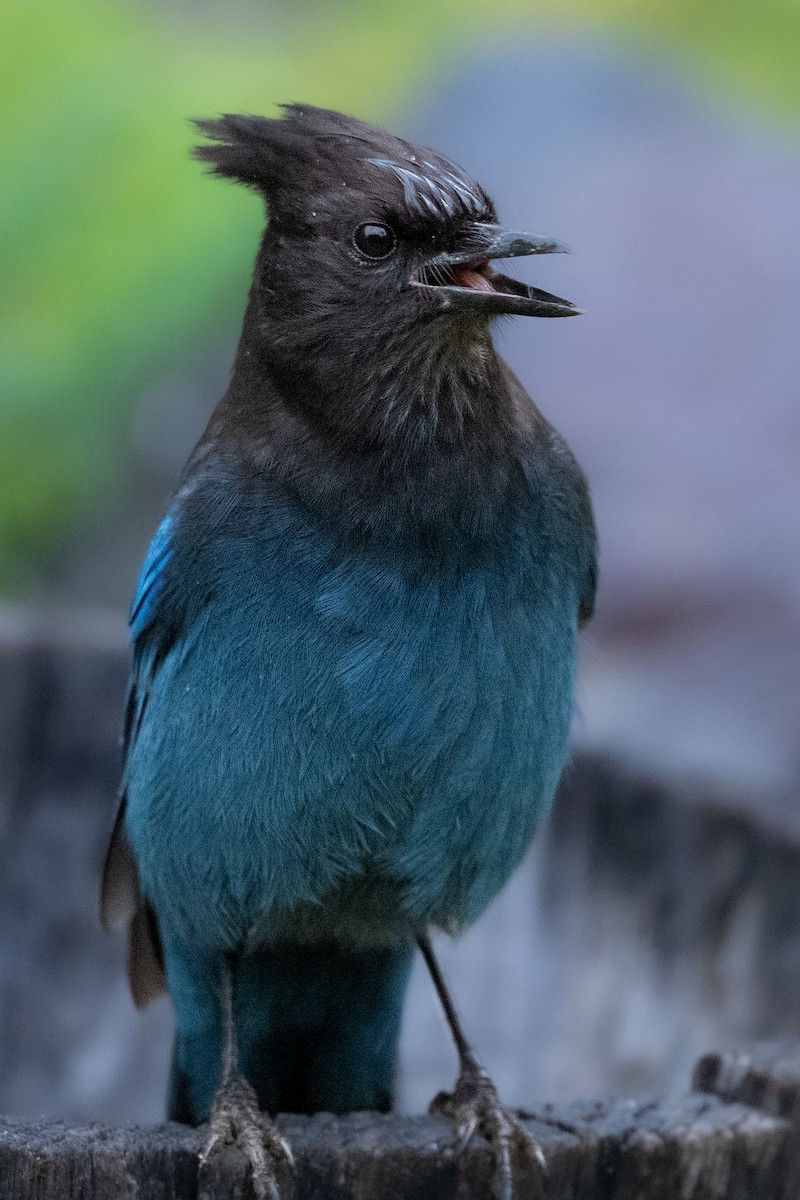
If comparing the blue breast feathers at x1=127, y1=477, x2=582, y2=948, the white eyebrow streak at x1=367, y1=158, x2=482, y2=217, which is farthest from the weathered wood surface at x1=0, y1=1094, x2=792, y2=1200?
the white eyebrow streak at x1=367, y1=158, x2=482, y2=217

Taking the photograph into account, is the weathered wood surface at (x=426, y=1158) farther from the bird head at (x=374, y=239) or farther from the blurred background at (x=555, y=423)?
the bird head at (x=374, y=239)

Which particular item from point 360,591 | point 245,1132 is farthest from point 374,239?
point 245,1132

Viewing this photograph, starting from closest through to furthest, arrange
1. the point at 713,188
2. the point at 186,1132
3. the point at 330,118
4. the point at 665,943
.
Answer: the point at 186,1132 < the point at 330,118 < the point at 665,943 < the point at 713,188

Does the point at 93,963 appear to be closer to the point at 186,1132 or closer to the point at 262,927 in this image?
the point at 262,927

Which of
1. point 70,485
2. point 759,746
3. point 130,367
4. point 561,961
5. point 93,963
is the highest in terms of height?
point 130,367

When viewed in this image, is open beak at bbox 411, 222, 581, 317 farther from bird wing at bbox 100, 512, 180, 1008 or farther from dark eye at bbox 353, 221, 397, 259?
bird wing at bbox 100, 512, 180, 1008

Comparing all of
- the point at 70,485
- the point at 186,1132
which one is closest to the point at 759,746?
the point at 70,485
